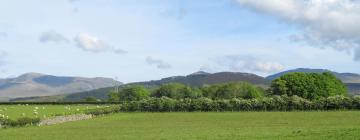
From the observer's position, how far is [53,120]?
71812 mm

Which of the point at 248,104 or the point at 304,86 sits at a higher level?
the point at 304,86

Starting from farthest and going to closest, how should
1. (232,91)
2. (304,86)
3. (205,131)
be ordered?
1. (232,91)
2. (304,86)
3. (205,131)

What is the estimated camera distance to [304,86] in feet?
494

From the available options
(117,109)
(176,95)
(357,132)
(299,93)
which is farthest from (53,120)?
(176,95)

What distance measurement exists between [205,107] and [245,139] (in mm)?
62607

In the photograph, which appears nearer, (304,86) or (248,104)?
(248,104)

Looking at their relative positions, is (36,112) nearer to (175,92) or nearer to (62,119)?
(62,119)

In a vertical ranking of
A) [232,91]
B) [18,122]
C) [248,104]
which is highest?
[232,91]

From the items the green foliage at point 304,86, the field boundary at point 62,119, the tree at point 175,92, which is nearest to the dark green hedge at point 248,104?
the field boundary at point 62,119

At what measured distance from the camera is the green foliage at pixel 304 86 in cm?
15000

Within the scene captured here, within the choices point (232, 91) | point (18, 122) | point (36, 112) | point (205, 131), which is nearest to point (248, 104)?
point (36, 112)

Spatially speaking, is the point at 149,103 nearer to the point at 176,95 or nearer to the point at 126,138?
the point at 126,138

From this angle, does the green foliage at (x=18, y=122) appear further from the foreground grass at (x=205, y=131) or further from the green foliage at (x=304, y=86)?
the green foliage at (x=304, y=86)

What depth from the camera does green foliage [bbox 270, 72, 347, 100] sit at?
5906 inches
